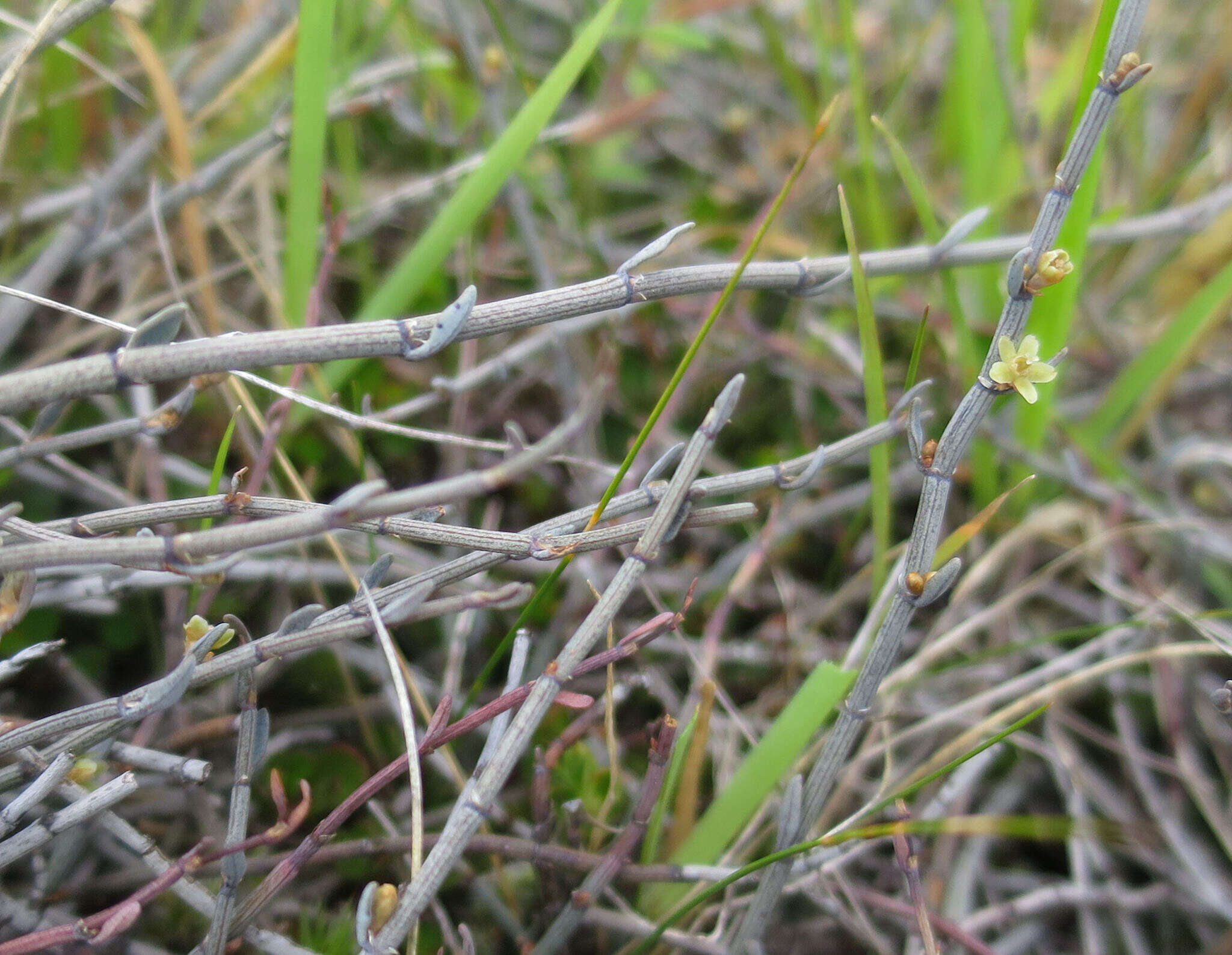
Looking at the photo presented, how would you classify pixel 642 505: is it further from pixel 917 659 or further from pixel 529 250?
pixel 529 250

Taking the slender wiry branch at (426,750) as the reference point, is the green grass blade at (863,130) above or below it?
above

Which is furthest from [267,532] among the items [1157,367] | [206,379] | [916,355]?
[1157,367]

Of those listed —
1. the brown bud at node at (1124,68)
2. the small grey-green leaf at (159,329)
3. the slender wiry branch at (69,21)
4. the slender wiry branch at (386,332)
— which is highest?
the slender wiry branch at (69,21)

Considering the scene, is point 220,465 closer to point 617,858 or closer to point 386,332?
point 386,332

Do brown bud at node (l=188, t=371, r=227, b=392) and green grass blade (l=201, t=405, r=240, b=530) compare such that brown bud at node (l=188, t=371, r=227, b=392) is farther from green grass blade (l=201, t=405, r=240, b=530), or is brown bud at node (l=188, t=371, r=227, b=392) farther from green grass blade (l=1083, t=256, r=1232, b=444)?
green grass blade (l=1083, t=256, r=1232, b=444)

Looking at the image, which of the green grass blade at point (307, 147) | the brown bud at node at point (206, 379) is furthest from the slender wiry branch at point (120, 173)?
the brown bud at node at point (206, 379)

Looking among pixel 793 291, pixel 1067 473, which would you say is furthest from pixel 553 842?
pixel 1067 473

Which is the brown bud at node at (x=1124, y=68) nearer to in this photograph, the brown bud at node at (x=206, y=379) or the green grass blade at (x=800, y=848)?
the green grass blade at (x=800, y=848)
